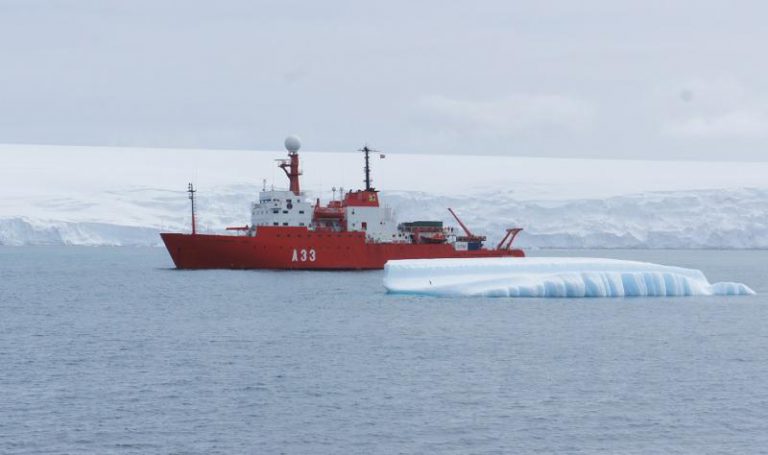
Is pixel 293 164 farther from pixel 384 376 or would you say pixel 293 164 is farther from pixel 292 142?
pixel 384 376

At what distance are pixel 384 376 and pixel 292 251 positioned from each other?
1380 inches

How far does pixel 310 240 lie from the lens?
59.4m

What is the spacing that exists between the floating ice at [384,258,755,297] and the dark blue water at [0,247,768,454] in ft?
2.36

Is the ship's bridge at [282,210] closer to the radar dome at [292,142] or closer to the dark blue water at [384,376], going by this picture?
the radar dome at [292,142]

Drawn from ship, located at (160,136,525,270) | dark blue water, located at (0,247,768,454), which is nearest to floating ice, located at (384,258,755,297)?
dark blue water, located at (0,247,768,454)

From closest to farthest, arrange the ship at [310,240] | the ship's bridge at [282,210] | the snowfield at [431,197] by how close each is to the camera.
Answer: the ship at [310,240] → the ship's bridge at [282,210] → the snowfield at [431,197]

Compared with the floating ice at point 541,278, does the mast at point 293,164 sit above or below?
above

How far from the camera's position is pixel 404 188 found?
10819 cm

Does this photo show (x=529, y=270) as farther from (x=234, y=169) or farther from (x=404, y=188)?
(x=234, y=169)

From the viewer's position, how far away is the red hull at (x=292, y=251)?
58.4 metres

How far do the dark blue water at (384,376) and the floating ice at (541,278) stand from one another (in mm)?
718

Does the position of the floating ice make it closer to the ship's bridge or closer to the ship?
the ship

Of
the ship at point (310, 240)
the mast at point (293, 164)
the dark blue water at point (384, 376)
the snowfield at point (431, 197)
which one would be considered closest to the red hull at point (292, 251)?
the ship at point (310, 240)

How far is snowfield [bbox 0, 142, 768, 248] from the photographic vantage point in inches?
3556
